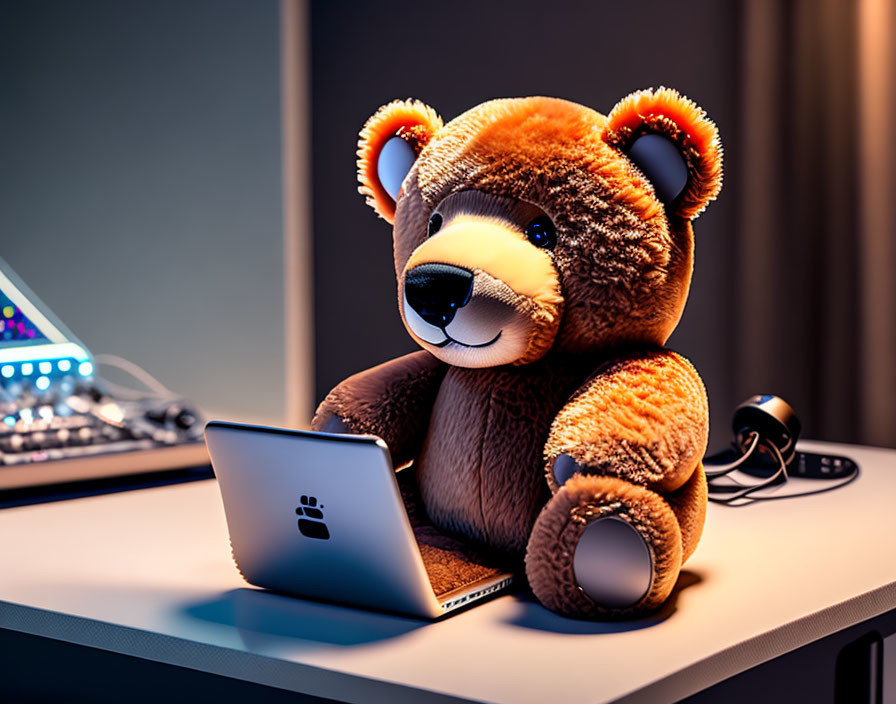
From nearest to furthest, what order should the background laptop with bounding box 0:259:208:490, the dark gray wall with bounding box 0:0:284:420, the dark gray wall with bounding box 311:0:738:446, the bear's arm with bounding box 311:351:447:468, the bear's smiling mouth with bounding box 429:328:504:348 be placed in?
the bear's smiling mouth with bounding box 429:328:504:348
the bear's arm with bounding box 311:351:447:468
the background laptop with bounding box 0:259:208:490
the dark gray wall with bounding box 0:0:284:420
the dark gray wall with bounding box 311:0:738:446

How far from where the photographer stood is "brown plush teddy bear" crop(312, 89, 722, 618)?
596 millimetres

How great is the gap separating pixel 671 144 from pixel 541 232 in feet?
0.33

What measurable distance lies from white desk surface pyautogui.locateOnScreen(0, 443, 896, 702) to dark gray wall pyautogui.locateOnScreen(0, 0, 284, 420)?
0.99 metres

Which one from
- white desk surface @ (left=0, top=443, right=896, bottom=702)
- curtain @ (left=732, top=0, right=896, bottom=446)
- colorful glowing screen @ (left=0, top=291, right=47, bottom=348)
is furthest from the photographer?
curtain @ (left=732, top=0, right=896, bottom=446)

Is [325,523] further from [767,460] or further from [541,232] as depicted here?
[767,460]

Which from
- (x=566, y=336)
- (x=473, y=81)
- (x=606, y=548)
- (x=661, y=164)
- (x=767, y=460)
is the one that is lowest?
(x=767, y=460)

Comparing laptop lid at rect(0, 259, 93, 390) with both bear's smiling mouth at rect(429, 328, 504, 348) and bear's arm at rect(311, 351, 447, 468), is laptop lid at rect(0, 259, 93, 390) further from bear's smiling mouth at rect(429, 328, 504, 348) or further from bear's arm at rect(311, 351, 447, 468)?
bear's smiling mouth at rect(429, 328, 504, 348)

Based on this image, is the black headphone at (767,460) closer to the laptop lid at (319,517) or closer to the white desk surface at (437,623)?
the white desk surface at (437,623)

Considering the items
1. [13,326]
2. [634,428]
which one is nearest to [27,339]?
[13,326]

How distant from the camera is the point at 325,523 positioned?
0.62 m

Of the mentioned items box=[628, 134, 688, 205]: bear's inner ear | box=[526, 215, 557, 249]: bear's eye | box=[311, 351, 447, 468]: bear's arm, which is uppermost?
box=[628, 134, 688, 205]: bear's inner ear

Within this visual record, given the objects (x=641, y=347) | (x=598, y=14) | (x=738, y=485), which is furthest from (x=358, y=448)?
(x=598, y=14)

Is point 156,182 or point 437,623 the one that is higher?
A: point 156,182

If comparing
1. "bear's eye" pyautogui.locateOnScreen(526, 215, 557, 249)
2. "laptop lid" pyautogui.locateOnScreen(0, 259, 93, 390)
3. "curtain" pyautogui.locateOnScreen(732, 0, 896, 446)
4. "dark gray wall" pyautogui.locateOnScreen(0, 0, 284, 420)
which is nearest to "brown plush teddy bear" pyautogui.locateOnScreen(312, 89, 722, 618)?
"bear's eye" pyautogui.locateOnScreen(526, 215, 557, 249)
